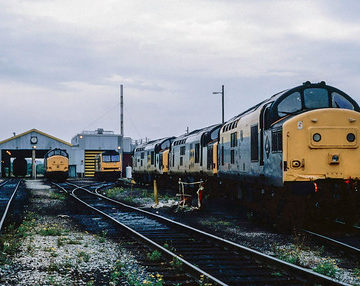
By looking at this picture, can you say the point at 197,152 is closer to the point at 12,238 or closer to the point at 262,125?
the point at 262,125

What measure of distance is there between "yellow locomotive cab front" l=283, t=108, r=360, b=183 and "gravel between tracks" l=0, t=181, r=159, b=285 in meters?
4.48

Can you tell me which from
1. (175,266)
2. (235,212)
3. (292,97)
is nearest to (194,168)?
(235,212)

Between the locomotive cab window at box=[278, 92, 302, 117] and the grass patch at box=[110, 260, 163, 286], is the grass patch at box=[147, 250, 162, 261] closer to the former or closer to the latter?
the grass patch at box=[110, 260, 163, 286]

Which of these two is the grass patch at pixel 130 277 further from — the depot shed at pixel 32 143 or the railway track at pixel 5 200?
the depot shed at pixel 32 143

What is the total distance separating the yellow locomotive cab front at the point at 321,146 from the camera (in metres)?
11.2

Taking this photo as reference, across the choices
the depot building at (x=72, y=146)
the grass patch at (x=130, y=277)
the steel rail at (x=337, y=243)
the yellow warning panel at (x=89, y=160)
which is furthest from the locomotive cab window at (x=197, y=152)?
the yellow warning panel at (x=89, y=160)

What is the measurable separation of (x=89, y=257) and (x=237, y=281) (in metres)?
3.09

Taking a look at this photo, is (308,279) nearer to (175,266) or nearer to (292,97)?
(175,266)

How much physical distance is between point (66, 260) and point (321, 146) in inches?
246

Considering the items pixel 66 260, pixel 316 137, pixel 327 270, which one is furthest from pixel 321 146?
pixel 66 260

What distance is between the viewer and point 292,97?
12.4 meters

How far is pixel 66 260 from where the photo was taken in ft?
28.0

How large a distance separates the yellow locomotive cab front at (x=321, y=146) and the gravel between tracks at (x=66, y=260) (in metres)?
4.48

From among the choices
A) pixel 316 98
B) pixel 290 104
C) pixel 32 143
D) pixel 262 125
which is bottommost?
pixel 262 125
